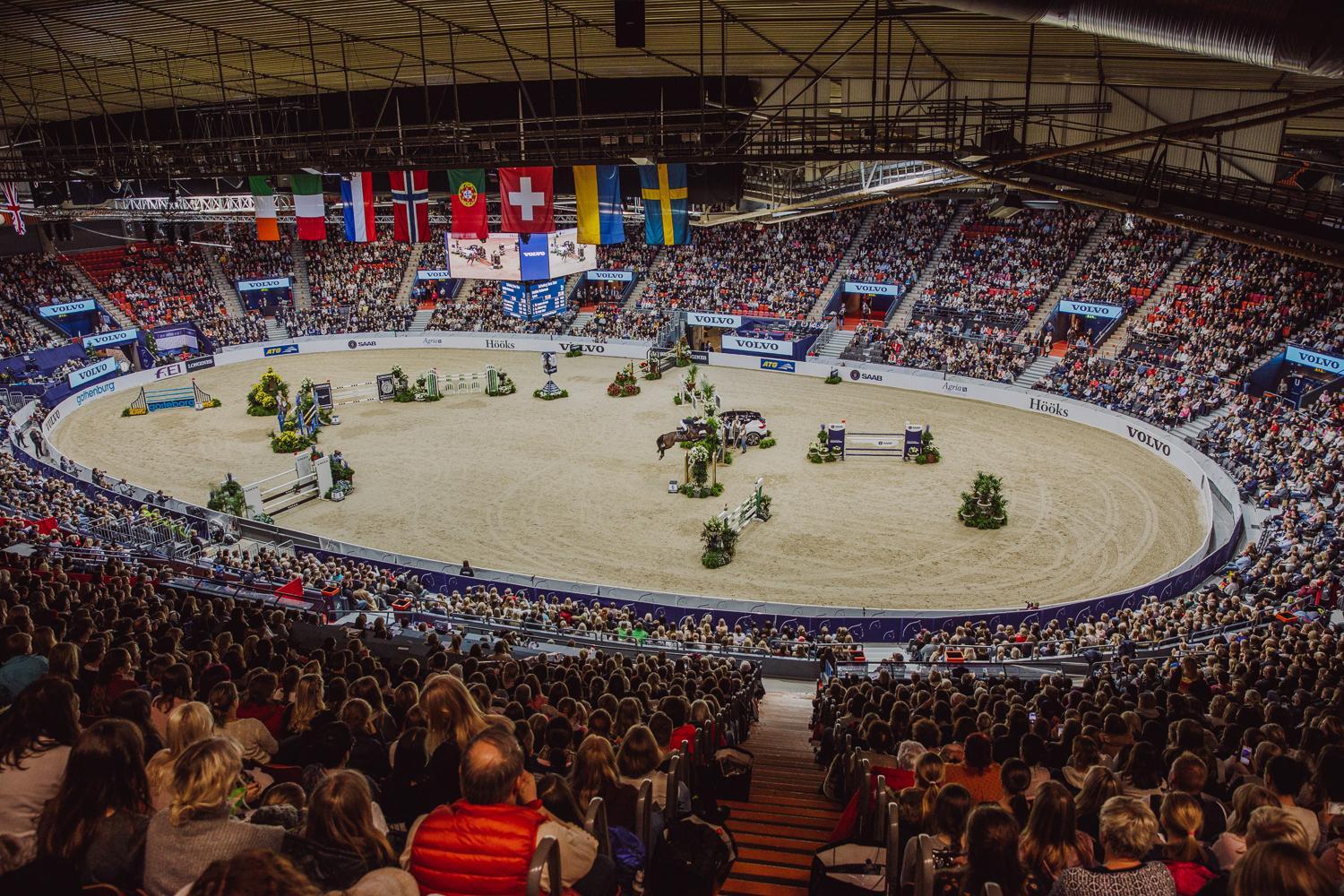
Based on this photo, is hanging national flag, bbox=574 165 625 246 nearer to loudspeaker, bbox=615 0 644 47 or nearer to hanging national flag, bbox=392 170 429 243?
hanging national flag, bbox=392 170 429 243

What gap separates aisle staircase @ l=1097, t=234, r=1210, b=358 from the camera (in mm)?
40125

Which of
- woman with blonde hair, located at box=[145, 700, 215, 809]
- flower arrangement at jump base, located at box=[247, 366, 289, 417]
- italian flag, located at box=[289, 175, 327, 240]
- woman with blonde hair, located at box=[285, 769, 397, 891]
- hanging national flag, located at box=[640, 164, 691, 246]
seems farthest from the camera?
flower arrangement at jump base, located at box=[247, 366, 289, 417]

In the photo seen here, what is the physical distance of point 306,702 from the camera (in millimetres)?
6598

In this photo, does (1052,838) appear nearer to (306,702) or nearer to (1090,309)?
(306,702)

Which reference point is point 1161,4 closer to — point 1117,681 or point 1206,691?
point 1206,691

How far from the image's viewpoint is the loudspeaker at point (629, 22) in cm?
1461

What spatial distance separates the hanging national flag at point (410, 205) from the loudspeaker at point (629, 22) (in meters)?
12.9

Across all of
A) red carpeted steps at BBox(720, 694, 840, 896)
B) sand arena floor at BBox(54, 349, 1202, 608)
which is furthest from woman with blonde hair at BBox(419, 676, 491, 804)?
sand arena floor at BBox(54, 349, 1202, 608)

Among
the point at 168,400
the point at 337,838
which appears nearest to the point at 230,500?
the point at 168,400

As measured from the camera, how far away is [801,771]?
10.9m

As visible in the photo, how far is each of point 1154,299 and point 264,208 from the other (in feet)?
117

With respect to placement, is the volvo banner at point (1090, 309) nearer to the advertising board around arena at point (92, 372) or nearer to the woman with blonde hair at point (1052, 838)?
the woman with blonde hair at point (1052, 838)

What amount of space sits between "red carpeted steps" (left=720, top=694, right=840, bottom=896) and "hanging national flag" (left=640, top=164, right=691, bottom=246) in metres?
15.3

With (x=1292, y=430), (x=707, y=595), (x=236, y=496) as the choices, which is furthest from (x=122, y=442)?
(x=1292, y=430)
